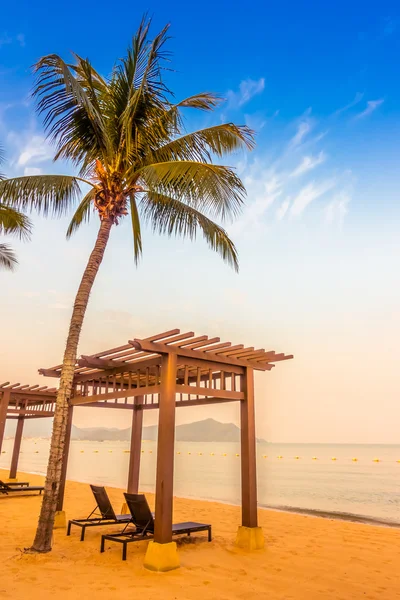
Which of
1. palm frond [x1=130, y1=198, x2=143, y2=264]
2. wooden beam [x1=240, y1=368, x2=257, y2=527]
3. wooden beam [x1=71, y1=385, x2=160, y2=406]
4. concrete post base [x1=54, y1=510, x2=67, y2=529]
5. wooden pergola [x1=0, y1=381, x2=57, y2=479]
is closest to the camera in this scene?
wooden beam [x1=71, y1=385, x2=160, y2=406]

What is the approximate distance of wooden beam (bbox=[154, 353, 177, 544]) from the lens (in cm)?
543

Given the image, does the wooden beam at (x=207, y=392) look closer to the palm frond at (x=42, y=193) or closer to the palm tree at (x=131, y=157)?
the palm tree at (x=131, y=157)

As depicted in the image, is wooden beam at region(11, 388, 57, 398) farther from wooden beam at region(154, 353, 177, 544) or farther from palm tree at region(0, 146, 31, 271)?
wooden beam at region(154, 353, 177, 544)

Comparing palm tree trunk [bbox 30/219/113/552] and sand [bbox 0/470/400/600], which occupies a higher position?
palm tree trunk [bbox 30/219/113/552]

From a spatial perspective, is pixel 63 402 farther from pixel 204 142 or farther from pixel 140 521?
pixel 204 142

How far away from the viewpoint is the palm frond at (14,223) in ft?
34.7

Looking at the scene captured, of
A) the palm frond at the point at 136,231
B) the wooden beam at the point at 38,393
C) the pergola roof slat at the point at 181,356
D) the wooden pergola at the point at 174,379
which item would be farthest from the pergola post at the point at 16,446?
the palm frond at the point at 136,231

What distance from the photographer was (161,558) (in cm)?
523

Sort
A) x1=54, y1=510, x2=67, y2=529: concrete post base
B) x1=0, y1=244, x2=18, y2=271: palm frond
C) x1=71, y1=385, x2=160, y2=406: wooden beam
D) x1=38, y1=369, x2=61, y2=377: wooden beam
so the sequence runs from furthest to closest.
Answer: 1. x1=0, y1=244, x2=18, y2=271: palm frond
2. x1=38, y1=369, x2=61, y2=377: wooden beam
3. x1=54, y1=510, x2=67, y2=529: concrete post base
4. x1=71, y1=385, x2=160, y2=406: wooden beam

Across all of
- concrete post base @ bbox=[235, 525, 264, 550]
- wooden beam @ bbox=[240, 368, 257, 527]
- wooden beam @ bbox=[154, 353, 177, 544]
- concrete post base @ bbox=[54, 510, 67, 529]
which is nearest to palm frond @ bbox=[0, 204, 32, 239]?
wooden beam @ bbox=[154, 353, 177, 544]

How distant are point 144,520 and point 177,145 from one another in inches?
279

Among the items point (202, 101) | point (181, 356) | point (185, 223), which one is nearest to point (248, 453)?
point (181, 356)

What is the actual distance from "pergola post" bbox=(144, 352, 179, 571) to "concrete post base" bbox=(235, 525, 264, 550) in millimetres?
1686

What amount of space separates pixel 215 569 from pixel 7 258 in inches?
543
